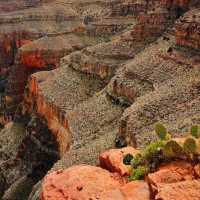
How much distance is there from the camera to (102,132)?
65562mm

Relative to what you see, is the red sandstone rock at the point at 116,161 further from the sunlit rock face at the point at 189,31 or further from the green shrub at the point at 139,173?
the sunlit rock face at the point at 189,31

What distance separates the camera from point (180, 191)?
102 feet

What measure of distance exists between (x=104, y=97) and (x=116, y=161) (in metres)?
34.8

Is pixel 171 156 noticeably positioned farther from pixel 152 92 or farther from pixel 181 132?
pixel 152 92

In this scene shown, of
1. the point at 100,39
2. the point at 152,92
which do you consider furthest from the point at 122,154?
the point at 100,39

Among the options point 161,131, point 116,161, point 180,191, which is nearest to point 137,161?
point 116,161

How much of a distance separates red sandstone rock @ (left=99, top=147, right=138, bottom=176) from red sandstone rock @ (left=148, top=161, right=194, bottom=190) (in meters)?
3.18

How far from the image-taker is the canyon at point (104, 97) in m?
55.3

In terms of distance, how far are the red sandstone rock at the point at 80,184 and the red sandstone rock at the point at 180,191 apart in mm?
3665

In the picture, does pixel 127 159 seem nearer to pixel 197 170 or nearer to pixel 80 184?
pixel 80 184

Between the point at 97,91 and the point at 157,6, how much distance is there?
46.2 feet

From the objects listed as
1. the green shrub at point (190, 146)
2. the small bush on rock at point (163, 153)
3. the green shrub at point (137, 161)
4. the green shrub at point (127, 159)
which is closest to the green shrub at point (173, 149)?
the small bush on rock at point (163, 153)

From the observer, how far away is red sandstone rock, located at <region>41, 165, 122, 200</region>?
34.0 meters

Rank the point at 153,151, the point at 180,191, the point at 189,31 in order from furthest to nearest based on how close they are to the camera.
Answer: the point at 189,31, the point at 153,151, the point at 180,191
